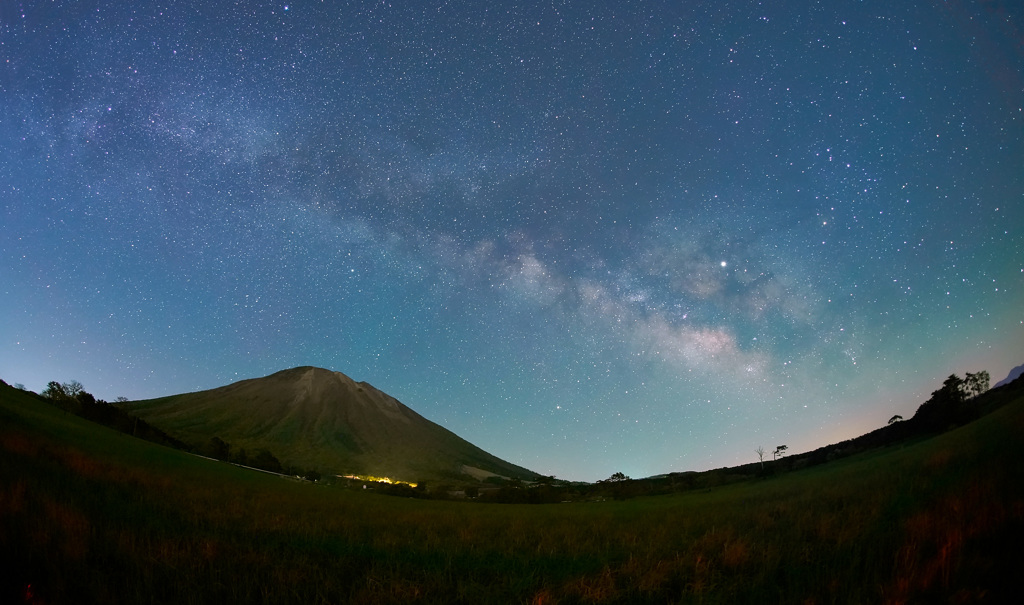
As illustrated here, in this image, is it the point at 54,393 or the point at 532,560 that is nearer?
the point at 532,560

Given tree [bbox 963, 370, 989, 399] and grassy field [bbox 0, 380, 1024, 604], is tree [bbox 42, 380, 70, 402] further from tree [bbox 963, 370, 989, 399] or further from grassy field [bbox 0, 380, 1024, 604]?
tree [bbox 963, 370, 989, 399]

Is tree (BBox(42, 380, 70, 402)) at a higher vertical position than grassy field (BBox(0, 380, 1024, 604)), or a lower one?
higher

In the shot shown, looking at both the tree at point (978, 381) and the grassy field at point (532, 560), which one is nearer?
the grassy field at point (532, 560)

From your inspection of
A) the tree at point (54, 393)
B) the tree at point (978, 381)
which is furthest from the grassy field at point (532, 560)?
the tree at point (54, 393)

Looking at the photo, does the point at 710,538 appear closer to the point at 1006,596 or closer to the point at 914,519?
the point at 914,519

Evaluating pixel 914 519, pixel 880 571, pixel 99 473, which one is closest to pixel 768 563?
pixel 880 571

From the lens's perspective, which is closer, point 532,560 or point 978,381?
point 532,560

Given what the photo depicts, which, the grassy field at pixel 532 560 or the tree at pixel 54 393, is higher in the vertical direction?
the tree at pixel 54 393

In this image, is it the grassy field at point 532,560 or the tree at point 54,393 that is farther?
the tree at point 54,393

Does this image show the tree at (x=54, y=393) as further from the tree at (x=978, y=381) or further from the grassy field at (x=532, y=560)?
the tree at (x=978, y=381)

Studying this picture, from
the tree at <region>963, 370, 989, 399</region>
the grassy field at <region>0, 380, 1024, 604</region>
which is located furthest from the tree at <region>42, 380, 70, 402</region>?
the tree at <region>963, 370, 989, 399</region>

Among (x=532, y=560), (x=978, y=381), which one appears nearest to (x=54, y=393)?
(x=532, y=560)

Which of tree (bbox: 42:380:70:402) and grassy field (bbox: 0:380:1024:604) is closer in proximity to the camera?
grassy field (bbox: 0:380:1024:604)

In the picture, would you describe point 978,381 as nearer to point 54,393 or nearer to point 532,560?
point 532,560
